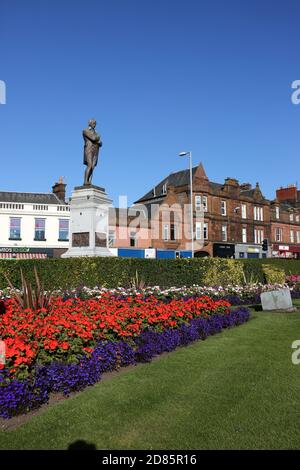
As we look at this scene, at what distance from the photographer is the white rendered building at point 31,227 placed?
128ft

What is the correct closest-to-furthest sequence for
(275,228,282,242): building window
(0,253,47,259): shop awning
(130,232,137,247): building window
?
(0,253,47,259): shop awning, (130,232,137,247): building window, (275,228,282,242): building window

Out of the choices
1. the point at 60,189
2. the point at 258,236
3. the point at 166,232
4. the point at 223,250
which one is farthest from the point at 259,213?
the point at 60,189

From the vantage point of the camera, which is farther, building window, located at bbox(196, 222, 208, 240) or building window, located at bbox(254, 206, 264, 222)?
building window, located at bbox(254, 206, 264, 222)

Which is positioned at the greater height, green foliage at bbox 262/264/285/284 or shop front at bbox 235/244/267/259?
shop front at bbox 235/244/267/259

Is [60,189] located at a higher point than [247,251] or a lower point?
higher

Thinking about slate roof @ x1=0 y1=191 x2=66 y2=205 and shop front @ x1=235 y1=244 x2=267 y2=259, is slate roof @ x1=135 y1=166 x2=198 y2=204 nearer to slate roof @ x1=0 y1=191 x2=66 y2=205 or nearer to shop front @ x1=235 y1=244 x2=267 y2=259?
shop front @ x1=235 y1=244 x2=267 y2=259

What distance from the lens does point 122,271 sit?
16.1 m

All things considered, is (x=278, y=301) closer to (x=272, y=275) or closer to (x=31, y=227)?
(x=272, y=275)

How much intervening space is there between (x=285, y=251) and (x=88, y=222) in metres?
51.8

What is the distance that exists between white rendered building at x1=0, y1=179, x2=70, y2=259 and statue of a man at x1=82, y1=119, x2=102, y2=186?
23897mm

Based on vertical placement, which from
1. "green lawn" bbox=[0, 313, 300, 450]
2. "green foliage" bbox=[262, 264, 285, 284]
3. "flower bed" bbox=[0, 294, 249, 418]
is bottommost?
"green lawn" bbox=[0, 313, 300, 450]

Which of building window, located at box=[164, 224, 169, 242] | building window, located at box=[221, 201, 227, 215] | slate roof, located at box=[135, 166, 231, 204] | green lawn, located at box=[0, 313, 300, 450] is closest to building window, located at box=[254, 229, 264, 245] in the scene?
building window, located at box=[221, 201, 227, 215]

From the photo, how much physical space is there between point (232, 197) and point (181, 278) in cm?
3843

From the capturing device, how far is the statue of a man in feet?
54.5
